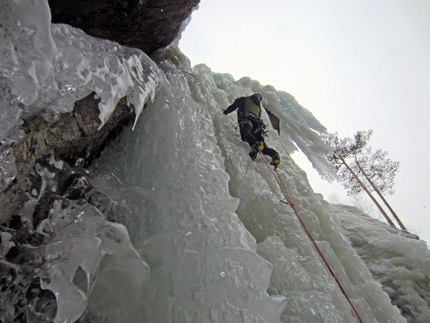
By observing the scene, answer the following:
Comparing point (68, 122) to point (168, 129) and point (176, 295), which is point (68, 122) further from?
point (176, 295)

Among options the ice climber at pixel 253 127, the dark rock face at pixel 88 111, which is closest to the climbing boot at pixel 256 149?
the ice climber at pixel 253 127

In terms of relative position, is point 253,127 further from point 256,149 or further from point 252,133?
point 256,149

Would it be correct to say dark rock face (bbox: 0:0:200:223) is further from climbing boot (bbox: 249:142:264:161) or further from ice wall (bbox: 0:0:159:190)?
climbing boot (bbox: 249:142:264:161)

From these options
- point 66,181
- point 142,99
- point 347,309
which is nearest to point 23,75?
point 66,181

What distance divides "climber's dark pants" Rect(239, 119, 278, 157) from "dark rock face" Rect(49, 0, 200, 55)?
1702mm

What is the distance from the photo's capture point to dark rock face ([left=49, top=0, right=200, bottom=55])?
8.36ft

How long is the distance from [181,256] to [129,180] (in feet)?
3.57

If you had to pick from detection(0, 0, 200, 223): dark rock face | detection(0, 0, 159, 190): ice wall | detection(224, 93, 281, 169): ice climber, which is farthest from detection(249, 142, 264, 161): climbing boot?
detection(0, 0, 159, 190): ice wall

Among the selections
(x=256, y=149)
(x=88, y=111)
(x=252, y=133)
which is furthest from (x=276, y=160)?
(x=88, y=111)

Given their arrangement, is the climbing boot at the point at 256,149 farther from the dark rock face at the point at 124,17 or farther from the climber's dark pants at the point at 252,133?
the dark rock face at the point at 124,17

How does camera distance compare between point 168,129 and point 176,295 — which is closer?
point 176,295

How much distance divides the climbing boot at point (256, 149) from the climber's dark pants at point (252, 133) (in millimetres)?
146

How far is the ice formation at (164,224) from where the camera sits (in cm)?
161

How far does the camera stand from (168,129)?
9.51 feet
